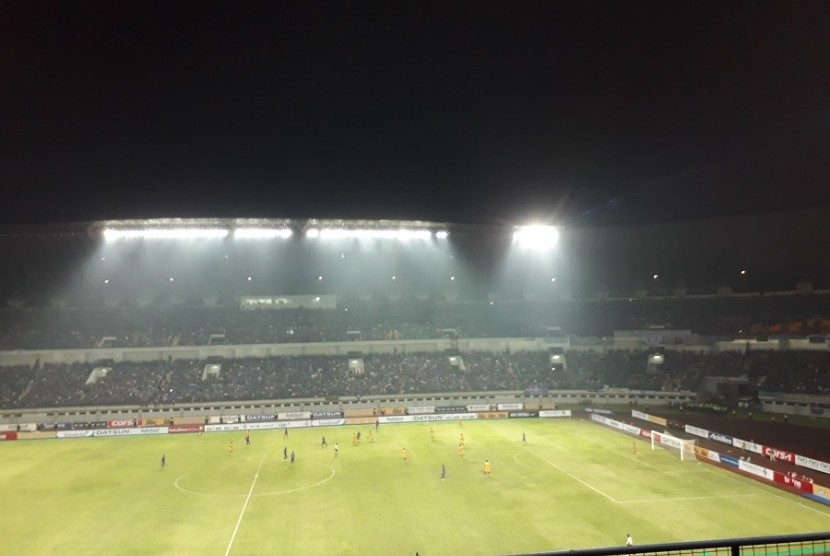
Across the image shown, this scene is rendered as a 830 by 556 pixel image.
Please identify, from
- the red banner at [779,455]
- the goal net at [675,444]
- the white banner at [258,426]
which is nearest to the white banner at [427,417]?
the white banner at [258,426]

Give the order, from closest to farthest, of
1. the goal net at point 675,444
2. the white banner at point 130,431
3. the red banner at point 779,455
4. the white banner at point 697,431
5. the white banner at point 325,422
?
1. the red banner at point 779,455
2. the goal net at point 675,444
3. the white banner at point 697,431
4. the white banner at point 130,431
5. the white banner at point 325,422

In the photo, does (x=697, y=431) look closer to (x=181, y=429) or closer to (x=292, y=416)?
(x=292, y=416)

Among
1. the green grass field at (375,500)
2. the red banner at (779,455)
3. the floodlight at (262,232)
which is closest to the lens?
the green grass field at (375,500)

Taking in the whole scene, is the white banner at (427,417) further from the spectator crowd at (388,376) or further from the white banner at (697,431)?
the white banner at (697,431)

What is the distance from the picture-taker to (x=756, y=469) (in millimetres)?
34312

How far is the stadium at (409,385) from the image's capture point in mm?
28734

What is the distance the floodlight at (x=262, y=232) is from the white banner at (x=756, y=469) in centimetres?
4918

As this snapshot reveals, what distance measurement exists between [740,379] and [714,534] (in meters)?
41.3

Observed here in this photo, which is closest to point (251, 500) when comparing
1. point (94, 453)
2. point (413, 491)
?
point (413, 491)

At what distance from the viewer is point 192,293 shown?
3012 inches

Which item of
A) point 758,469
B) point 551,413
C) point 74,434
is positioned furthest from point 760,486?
point 74,434

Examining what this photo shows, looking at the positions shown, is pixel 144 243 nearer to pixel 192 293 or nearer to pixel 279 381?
pixel 192 293

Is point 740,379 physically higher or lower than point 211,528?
higher

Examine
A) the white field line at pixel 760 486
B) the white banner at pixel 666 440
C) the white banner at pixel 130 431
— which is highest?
the white banner at pixel 666 440
